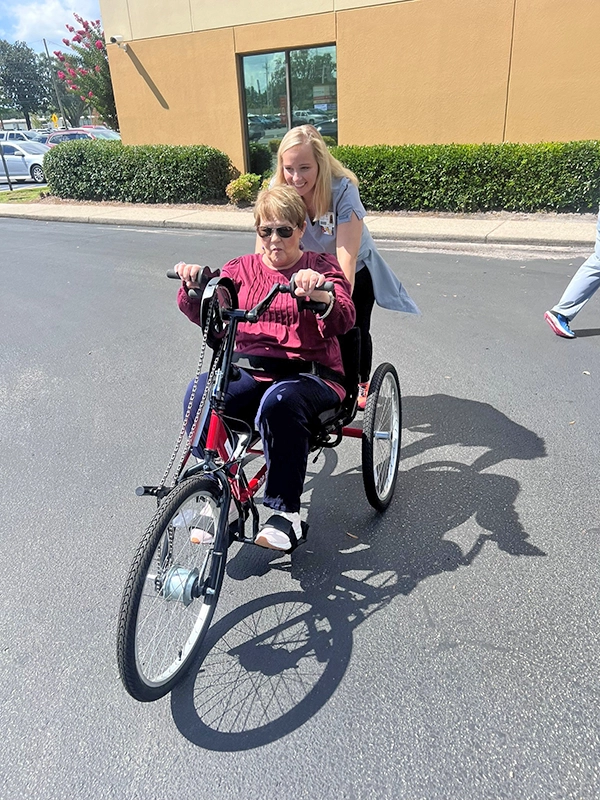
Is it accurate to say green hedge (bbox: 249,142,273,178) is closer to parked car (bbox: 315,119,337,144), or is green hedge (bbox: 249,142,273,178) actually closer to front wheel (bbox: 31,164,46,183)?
parked car (bbox: 315,119,337,144)

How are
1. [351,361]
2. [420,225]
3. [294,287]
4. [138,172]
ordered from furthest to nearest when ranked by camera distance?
[138,172] < [420,225] < [351,361] < [294,287]

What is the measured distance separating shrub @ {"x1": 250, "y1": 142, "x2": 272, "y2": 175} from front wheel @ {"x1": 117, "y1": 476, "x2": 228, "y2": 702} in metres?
13.7

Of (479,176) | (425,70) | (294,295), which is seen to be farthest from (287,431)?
(425,70)

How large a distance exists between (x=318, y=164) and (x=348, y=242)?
1.35 feet

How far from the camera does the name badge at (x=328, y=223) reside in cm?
315

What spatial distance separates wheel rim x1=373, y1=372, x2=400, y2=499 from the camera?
3.12 m

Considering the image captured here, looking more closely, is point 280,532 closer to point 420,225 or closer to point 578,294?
point 578,294

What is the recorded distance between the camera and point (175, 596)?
207cm

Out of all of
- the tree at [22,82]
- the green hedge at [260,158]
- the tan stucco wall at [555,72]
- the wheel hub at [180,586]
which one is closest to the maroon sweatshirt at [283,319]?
the wheel hub at [180,586]

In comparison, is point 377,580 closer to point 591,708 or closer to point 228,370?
point 591,708

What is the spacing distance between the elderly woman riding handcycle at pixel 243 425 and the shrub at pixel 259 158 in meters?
12.8

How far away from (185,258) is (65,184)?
347 inches

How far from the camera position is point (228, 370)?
234cm

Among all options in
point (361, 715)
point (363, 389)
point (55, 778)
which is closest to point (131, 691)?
point (55, 778)
